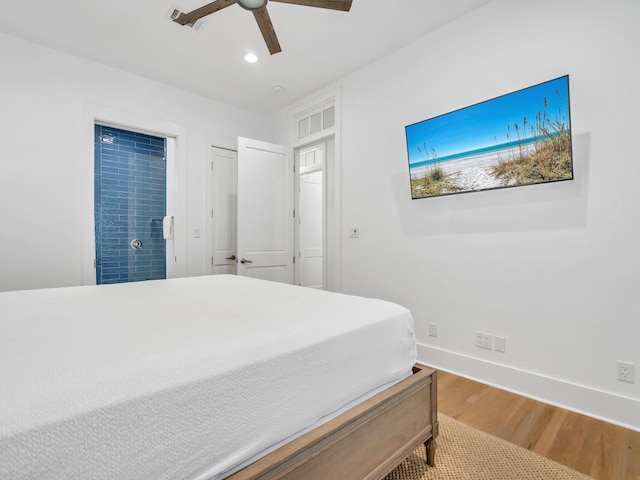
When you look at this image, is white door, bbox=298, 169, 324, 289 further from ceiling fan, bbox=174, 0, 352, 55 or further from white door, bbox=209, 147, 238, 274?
ceiling fan, bbox=174, 0, 352, 55

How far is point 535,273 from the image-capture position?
2.21 m

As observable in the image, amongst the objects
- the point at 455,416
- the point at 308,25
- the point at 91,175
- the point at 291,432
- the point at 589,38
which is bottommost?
the point at 455,416

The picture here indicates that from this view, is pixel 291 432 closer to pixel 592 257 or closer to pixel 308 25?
pixel 592 257

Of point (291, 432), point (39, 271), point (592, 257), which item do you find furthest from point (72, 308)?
point (592, 257)

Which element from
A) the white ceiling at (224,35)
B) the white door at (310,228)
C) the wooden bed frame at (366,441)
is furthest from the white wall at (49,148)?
the wooden bed frame at (366,441)

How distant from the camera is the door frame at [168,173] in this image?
3.11 metres

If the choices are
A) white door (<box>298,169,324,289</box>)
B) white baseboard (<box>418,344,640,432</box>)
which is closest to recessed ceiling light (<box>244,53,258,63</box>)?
white door (<box>298,169,324,289</box>)

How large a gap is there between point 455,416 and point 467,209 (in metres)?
1.47

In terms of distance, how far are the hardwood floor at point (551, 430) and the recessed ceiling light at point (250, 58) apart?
129 inches

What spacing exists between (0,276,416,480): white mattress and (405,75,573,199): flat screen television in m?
1.46

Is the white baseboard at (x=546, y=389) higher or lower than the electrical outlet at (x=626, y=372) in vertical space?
lower

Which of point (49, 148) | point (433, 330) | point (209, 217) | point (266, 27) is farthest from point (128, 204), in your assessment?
point (433, 330)

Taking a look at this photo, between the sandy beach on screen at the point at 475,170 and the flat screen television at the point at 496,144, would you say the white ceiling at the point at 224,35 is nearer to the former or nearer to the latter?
the flat screen television at the point at 496,144

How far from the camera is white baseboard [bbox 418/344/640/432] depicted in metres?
1.85
